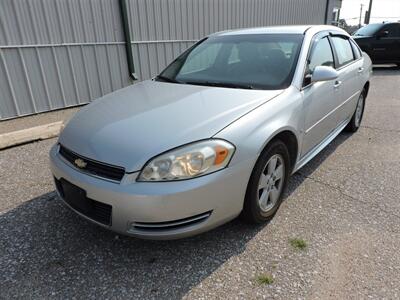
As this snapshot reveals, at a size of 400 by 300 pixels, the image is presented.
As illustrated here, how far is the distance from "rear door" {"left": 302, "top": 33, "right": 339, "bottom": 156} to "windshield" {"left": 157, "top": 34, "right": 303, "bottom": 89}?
0.68 feet

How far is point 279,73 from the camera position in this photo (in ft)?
9.10

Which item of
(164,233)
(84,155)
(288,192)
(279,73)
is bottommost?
(288,192)

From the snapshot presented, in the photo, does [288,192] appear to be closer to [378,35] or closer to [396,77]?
[396,77]

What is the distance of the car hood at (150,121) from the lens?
199 cm

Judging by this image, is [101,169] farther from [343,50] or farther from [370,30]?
[370,30]

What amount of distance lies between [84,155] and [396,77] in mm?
11245

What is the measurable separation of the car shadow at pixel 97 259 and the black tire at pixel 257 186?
5.6 inches

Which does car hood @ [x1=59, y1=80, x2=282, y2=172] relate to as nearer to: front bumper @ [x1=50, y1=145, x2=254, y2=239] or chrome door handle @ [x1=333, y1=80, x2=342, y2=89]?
front bumper @ [x1=50, y1=145, x2=254, y2=239]

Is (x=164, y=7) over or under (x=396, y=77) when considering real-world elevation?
over

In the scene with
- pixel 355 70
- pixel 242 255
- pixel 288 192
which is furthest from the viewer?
pixel 355 70

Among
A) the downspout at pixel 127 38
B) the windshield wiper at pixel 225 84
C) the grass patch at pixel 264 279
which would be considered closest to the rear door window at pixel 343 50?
the windshield wiper at pixel 225 84

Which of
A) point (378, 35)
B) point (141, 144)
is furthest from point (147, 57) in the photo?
point (378, 35)

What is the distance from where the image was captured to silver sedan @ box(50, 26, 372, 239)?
192 centimetres

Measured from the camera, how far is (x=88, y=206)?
2107 mm
